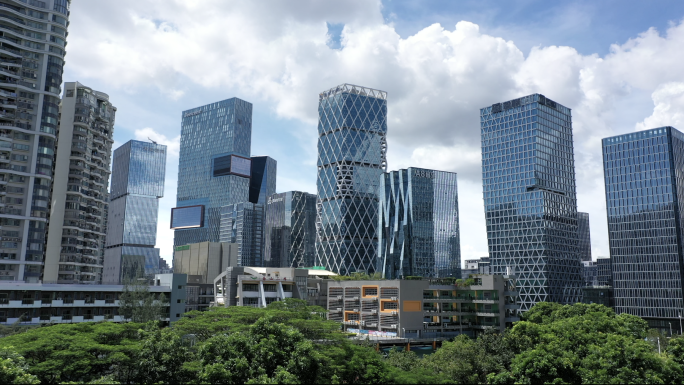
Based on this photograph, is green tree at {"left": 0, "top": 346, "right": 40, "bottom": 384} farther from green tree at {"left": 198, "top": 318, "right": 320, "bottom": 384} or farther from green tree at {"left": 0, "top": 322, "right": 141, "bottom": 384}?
green tree at {"left": 198, "top": 318, "right": 320, "bottom": 384}

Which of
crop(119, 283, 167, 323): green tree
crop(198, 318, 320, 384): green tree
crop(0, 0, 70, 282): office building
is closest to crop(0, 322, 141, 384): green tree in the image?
crop(198, 318, 320, 384): green tree

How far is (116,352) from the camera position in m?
50.0

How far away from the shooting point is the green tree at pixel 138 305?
306ft

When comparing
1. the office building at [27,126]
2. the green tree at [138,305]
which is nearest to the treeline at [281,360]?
the green tree at [138,305]

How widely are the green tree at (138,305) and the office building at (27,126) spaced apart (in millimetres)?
21156

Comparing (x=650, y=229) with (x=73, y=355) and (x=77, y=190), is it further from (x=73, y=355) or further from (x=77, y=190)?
(x=73, y=355)

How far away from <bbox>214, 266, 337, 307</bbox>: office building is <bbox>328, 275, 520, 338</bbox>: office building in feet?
62.9

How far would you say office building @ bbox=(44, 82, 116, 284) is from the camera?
11988cm

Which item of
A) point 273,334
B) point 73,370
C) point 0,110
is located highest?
point 0,110

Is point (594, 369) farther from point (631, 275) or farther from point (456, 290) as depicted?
point (631, 275)

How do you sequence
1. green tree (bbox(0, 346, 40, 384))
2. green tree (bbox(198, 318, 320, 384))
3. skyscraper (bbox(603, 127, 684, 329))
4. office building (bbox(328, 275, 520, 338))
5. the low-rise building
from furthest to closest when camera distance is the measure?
skyscraper (bbox(603, 127, 684, 329)) → office building (bbox(328, 275, 520, 338)) → the low-rise building → green tree (bbox(0, 346, 40, 384)) → green tree (bbox(198, 318, 320, 384))

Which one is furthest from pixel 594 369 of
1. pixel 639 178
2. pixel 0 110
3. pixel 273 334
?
pixel 639 178

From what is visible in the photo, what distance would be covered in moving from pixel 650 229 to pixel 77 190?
189 m

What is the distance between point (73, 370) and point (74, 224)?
277 feet
